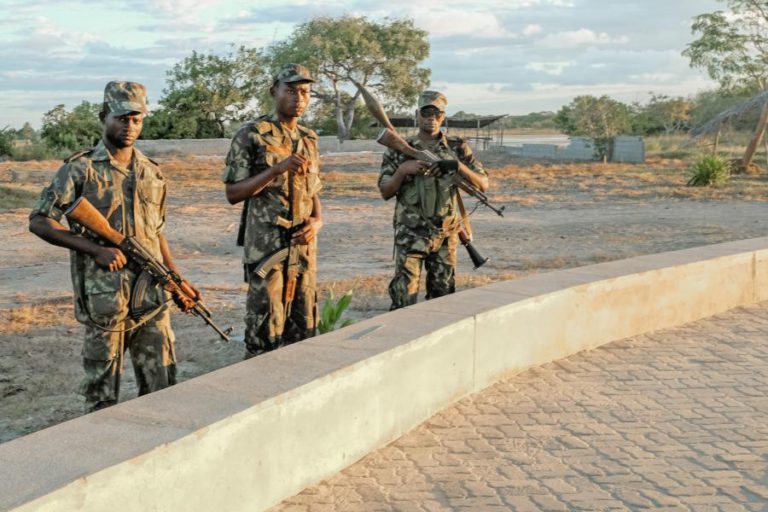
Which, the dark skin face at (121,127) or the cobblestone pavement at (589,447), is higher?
the dark skin face at (121,127)

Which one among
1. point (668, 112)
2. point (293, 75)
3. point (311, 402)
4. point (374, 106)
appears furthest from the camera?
point (668, 112)

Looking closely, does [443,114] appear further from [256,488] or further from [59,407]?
Result: [256,488]

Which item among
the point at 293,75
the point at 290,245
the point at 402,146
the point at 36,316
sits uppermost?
the point at 293,75

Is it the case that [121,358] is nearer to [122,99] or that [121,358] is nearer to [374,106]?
[122,99]

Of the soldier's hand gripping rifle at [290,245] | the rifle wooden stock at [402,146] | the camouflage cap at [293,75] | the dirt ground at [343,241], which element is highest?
the camouflage cap at [293,75]

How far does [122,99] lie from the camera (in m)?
4.24

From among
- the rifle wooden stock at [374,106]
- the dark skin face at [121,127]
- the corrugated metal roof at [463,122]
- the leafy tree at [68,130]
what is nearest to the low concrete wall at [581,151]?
the corrugated metal roof at [463,122]

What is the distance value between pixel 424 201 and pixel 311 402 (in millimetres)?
2601

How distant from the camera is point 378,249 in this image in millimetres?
13047

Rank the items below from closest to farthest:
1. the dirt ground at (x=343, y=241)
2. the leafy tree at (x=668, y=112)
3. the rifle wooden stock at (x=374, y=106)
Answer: the rifle wooden stock at (x=374, y=106), the dirt ground at (x=343, y=241), the leafy tree at (x=668, y=112)

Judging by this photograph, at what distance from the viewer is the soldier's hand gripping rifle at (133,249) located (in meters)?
4.10

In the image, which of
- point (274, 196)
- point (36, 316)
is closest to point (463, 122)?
point (36, 316)

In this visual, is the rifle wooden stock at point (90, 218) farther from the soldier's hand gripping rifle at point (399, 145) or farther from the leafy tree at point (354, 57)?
the leafy tree at point (354, 57)

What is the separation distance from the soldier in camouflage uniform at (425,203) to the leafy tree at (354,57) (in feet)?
146
